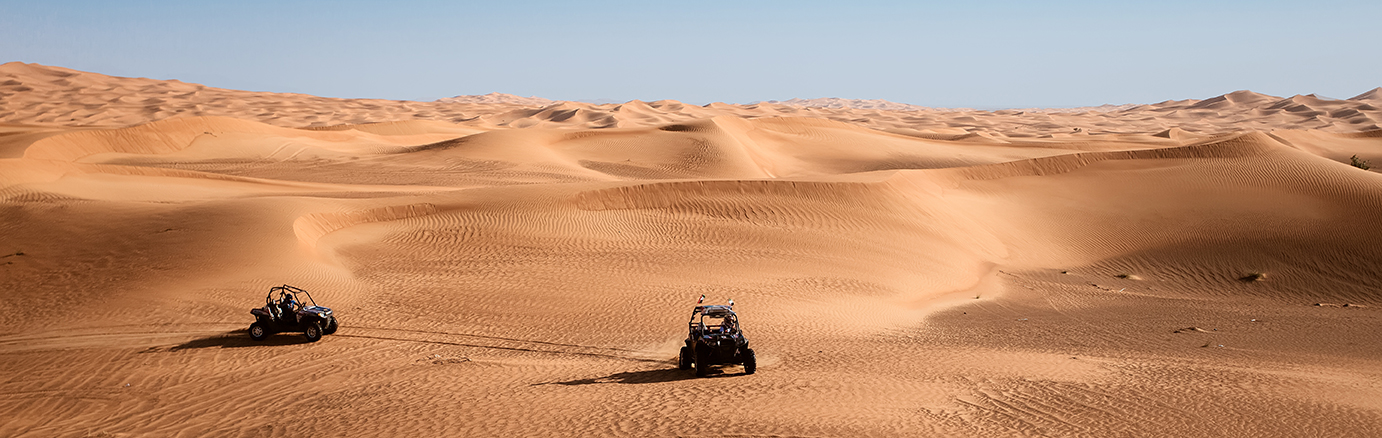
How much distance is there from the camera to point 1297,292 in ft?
69.4

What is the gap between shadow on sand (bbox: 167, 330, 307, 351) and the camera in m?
13.5

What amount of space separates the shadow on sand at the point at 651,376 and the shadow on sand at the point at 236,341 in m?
4.99

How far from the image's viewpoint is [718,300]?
57.6 feet

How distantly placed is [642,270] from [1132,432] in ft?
38.1

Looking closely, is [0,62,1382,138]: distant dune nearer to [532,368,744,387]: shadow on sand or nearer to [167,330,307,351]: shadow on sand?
[167,330,307,351]: shadow on sand

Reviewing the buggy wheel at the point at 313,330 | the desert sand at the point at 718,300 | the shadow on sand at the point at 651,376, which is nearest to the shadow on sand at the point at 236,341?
the desert sand at the point at 718,300

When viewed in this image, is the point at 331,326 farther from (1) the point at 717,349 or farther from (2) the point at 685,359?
(1) the point at 717,349

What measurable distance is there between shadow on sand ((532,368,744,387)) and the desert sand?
0.24 feet

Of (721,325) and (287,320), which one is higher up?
(287,320)

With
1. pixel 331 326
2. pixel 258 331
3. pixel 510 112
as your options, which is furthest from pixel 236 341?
pixel 510 112

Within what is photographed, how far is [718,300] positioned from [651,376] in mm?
5547

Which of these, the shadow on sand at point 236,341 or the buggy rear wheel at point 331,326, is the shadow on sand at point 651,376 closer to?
the buggy rear wheel at point 331,326

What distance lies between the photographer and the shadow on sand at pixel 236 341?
13516 millimetres

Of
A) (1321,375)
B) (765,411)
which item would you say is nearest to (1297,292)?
(1321,375)
